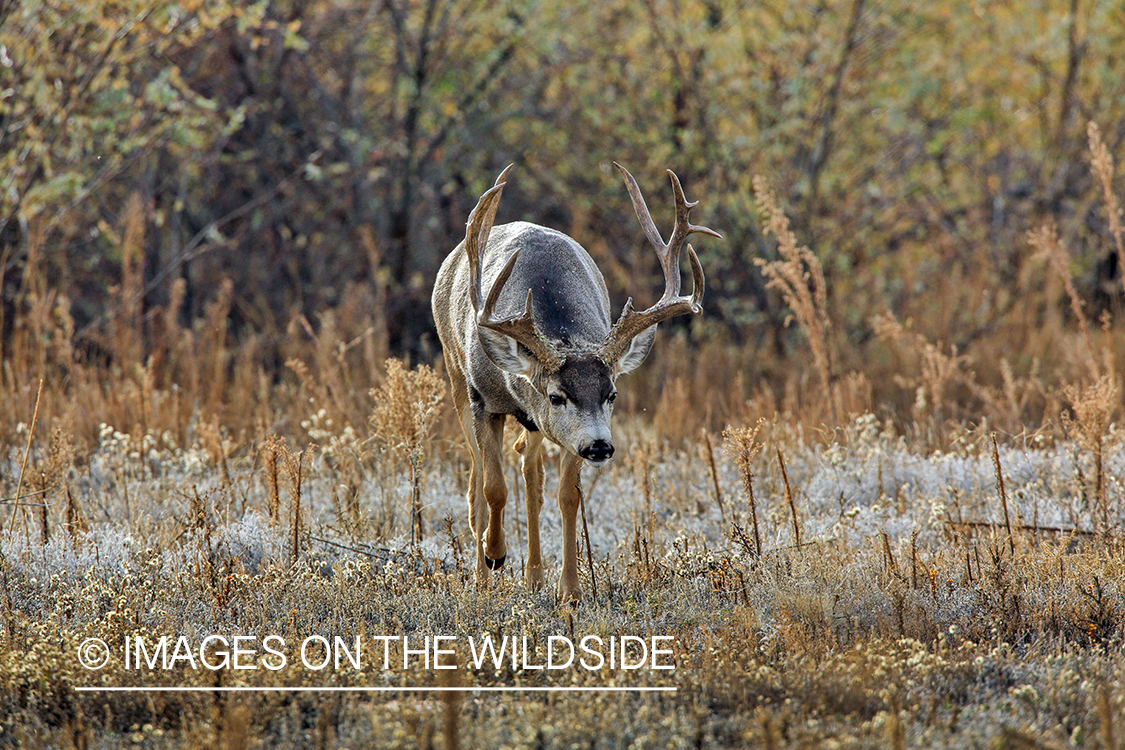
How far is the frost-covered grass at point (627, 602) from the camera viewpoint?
370cm

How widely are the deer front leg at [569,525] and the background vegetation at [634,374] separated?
21 cm

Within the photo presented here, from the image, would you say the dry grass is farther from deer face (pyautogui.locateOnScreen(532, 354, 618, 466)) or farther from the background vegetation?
deer face (pyautogui.locateOnScreen(532, 354, 618, 466))

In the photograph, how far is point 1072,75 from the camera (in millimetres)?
11539

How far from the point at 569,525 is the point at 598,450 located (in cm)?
82

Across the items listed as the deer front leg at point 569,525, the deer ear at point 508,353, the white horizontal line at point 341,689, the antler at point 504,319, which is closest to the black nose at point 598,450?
the antler at point 504,319

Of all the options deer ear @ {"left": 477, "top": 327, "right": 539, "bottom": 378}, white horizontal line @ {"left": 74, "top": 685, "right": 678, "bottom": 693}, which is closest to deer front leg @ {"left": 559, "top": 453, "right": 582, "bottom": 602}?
deer ear @ {"left": 477, "top": 327, "right": 539, "bottom": 378}

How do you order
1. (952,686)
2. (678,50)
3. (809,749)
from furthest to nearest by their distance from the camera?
(678,50)
(952,686)
(809,749)

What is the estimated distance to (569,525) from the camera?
5.36 m

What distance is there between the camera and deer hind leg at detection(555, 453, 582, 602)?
521 cm

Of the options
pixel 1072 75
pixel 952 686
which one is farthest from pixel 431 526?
pixel 1072 75

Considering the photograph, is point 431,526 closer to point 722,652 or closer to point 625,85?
point 722,652

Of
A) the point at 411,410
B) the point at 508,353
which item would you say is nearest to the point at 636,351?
the point at 508,353

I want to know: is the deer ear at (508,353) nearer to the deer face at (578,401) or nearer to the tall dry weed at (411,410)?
the deer face at (578,401)

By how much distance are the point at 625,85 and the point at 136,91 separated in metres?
5.08
